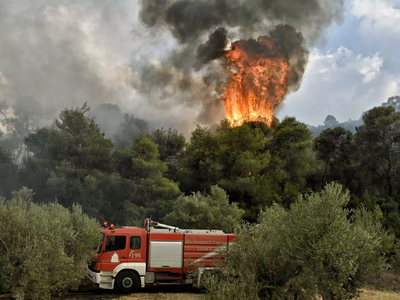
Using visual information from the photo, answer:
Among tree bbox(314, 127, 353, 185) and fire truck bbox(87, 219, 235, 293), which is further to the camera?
tree bbox(314, 127, 353, 185)

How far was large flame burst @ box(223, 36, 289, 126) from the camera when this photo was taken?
88625mm

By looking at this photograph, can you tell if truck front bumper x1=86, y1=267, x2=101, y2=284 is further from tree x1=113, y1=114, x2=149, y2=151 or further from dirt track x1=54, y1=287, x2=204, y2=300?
tree x1=113, y1=114, x2=149, y2=151

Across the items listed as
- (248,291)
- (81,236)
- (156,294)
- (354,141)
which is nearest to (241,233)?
(248,291)

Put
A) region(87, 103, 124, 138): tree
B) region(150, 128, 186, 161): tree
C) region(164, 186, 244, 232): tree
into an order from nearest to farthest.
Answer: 1. region(164, 186, 244, 232): tree
2. region(150, 128, 186, 161): tree
3. region(87, 103, 124, 138): tree

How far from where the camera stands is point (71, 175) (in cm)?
4881

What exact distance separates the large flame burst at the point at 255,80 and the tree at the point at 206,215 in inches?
2177

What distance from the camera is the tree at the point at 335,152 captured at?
181 feet

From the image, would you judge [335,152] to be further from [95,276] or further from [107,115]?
[107,115]

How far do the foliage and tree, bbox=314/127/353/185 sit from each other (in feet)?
143

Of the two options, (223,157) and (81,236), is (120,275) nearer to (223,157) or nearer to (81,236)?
(81,236)

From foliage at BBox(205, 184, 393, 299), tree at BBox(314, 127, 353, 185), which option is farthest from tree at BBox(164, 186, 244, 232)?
tree at BBox(314, 127, 353, 185)

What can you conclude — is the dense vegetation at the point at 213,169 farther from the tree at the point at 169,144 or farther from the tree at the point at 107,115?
the tree at the point at 107,115

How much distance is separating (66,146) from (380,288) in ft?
143

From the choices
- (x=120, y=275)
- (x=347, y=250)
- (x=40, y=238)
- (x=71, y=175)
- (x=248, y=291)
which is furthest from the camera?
(x=71, y=175)
